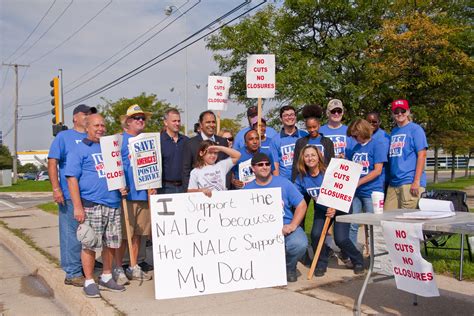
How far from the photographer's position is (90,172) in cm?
532

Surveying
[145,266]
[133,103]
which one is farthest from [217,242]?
[133,103]

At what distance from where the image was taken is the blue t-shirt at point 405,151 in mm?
5742

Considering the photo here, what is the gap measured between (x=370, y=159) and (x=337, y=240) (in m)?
1.07

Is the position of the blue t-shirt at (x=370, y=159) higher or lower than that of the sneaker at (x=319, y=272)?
higher

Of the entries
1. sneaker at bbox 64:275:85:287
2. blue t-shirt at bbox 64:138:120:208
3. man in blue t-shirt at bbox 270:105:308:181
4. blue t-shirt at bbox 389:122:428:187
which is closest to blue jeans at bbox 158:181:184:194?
blue t-shirt at bbox 64:138:120:208

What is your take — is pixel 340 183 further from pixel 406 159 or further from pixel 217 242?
pixel 217 242

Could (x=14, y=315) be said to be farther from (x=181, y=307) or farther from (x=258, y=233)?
(x=258, y=233)

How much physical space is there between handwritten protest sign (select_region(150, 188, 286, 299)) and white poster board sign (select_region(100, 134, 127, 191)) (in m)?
0.58

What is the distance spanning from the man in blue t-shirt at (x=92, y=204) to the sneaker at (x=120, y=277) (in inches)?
7.3

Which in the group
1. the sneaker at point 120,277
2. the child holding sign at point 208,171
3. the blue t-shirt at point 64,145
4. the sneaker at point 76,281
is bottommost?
the sneaker at point 76,281

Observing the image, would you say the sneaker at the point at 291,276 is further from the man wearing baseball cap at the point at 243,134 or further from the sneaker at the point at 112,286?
the sneaker at the point at 112,286

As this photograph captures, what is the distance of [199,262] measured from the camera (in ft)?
16.8

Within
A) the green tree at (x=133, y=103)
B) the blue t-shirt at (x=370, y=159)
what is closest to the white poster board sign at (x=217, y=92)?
the blue t-shirt at (x=370, y=159)

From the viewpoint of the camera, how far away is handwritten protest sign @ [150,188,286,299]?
199 inches
